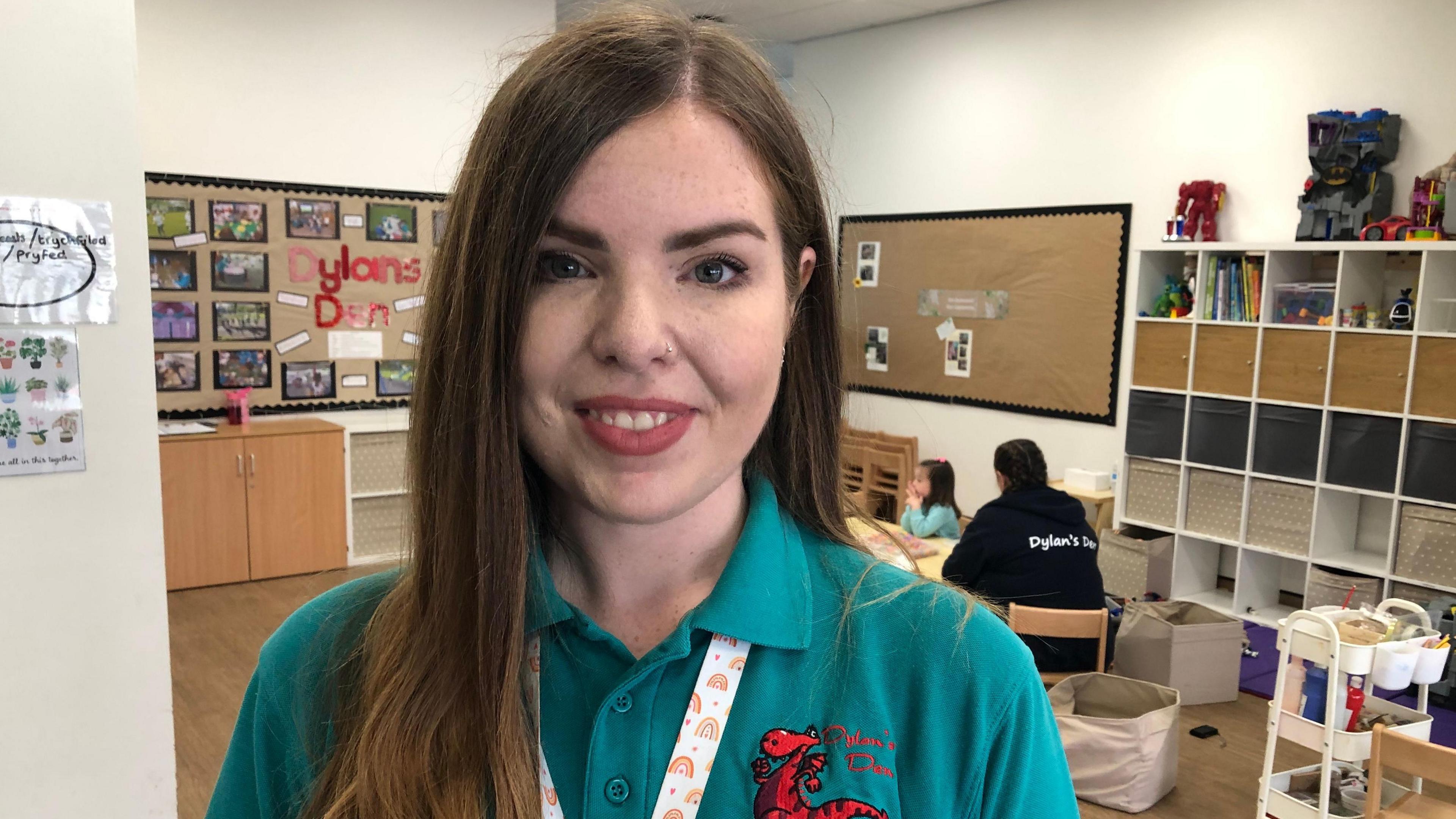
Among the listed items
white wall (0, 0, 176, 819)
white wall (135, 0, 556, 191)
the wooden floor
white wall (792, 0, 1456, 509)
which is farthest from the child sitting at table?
white wall (0, 0, 176, 819)

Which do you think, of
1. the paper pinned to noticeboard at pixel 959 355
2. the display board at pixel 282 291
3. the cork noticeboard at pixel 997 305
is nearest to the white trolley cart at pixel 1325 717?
the cork noticeboard at pixel 997 305

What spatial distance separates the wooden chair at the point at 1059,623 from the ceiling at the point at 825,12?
4.49 metres

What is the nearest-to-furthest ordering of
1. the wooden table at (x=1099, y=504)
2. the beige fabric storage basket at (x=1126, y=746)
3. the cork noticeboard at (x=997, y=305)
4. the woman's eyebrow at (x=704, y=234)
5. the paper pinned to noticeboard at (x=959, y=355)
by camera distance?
1. the woman's eyebrow at (x=704, y=234)
2. the beige fabric storage basket at (x=1126, y=746)
3. the wooden table at (x=1099, y=504)
4. the cork noticeboard at (x=997, y=305)
5. the paper pinned to noticeboard at (x=959, y=355)

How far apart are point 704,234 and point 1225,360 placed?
5.15 metres

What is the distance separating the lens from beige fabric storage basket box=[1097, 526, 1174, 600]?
5641mm

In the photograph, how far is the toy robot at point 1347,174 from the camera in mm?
4941

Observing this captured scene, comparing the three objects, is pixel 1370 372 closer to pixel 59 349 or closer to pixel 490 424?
pixel 490 424

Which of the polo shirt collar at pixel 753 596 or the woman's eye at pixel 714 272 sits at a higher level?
the woman's eye at pixel 714 272

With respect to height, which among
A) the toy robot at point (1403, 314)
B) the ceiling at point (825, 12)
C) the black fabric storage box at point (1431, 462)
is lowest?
the black fabric storage box at point (1431, 462)

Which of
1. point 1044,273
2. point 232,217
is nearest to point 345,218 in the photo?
point 232,217

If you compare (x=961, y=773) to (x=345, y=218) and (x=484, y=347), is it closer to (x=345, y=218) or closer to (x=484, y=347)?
(x=484, y=347)

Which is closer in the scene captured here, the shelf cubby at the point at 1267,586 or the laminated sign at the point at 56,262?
the laminated sign at the point at 56,262

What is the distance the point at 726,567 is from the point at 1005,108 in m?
6.58

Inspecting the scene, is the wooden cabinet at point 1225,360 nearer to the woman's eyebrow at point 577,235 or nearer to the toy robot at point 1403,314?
the toy robot at point 1403,314
